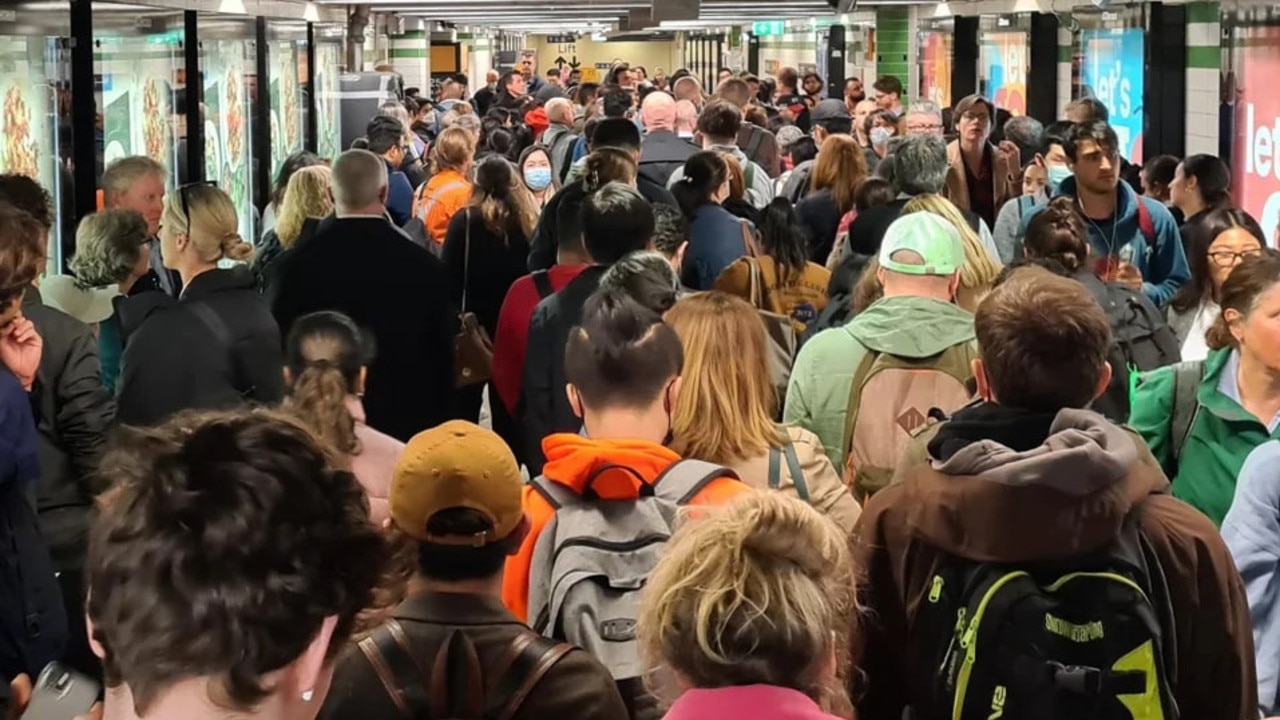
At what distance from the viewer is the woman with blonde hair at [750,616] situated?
215cm

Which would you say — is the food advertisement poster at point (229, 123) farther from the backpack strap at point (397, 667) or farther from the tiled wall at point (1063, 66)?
the backpack strap at point (397, 667)

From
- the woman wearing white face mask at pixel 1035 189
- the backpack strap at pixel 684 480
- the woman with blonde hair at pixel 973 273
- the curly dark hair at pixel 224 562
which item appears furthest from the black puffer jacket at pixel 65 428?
the woman wearing white face mask at pixel 1035 189

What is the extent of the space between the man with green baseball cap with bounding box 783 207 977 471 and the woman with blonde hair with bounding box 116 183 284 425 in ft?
4.45

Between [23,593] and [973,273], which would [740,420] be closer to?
[23,593]

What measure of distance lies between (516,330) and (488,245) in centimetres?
160

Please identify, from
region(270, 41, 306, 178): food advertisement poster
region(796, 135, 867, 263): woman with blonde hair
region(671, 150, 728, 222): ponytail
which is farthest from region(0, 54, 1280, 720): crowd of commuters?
region(270, 41, 306, 178): food advertisement poster

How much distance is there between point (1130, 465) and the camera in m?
2.74

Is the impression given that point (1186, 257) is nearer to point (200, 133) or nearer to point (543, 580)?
point (543, 580)

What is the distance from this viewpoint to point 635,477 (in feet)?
9.59

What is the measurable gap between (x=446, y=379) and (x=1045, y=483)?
3160 millimetres

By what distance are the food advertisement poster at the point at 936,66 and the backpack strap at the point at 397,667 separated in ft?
55.6

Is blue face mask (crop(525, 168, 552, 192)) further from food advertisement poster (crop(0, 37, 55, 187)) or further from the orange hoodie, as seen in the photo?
the orange hoodie

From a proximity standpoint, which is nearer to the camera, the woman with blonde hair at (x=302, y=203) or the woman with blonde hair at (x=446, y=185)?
the woman with blonde hair at (x=302, y=203)

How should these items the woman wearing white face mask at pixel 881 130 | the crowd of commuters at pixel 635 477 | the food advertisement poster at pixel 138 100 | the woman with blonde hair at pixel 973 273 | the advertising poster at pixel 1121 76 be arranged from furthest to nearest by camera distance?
the advertising poster at pixel 1121 76 → the woman wearing white face mask at pixel 881 130 → the food advertisement poster at pixel 138 100 → the woman with blonde hair at pixel 973 273 → the crowd of commuters at pixel 635 477
